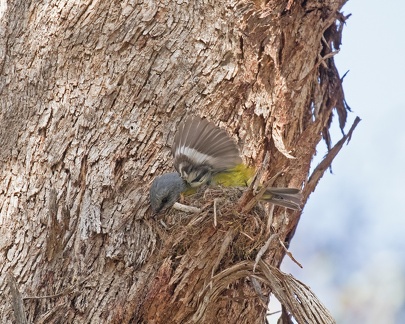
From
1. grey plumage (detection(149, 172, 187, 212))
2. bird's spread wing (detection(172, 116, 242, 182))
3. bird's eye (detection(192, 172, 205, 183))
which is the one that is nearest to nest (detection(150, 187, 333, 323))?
grey plumage (detection(149, 172, 187, 212))

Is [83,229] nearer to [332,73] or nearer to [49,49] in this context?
[49,49]

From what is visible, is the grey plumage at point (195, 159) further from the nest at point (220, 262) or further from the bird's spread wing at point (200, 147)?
the nest at point (220, 262)

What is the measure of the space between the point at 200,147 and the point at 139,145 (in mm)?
322

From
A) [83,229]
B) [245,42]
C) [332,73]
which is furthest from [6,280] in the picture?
[332,73]

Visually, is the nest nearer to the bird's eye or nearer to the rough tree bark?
the rough tree bark

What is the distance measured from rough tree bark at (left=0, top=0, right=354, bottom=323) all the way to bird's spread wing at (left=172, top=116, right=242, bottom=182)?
10cm

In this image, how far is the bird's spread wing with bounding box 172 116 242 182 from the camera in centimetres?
373

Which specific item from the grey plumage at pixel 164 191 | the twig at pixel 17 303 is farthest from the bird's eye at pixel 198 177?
the twig at pixel 17 303

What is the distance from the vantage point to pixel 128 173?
12.4 ft

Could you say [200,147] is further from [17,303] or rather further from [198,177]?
[17,303]

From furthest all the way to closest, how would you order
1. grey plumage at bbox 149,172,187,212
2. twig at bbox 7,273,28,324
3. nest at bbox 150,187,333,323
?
1. grey plumage at bbox 149,172,187,212
2. nest at bbox 150,187,333,323
3. twig at bbox 7,273,28,324

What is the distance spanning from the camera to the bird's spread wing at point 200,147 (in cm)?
373

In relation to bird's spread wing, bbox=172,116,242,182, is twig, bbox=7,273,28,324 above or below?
below

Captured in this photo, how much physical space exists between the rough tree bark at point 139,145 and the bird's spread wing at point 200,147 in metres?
0.10
